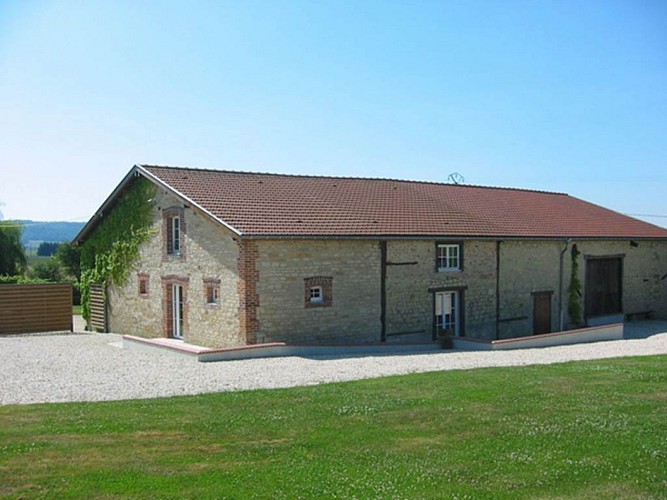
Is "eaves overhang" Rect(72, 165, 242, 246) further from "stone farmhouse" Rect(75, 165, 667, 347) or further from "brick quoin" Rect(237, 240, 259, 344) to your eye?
"brick quoin" Rect(237, 240, 259, 344)

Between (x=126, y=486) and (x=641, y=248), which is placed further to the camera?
(x=641, y=248)

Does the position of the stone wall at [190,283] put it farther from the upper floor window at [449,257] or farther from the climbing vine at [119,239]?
the upper floor window at [449,257]

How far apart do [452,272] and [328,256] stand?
4.77 metres

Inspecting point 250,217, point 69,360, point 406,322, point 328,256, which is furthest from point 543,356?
point 69,360

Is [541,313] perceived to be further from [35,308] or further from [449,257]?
[35,308]

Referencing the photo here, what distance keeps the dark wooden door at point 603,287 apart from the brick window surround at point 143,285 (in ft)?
54.4

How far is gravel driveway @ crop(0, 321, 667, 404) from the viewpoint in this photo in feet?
39.6

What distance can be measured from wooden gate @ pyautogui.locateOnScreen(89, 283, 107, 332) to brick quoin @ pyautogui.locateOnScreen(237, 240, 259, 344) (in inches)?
380

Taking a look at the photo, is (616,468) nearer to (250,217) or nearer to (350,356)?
(350,356)

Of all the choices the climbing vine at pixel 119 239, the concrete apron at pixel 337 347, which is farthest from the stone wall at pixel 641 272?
the climbing vine at pixel 119 239

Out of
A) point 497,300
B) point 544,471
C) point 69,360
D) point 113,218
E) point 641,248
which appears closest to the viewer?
point 544,471

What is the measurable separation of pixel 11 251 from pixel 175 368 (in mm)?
31254

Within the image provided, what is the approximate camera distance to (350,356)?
656 inches

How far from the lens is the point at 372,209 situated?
21.6m
